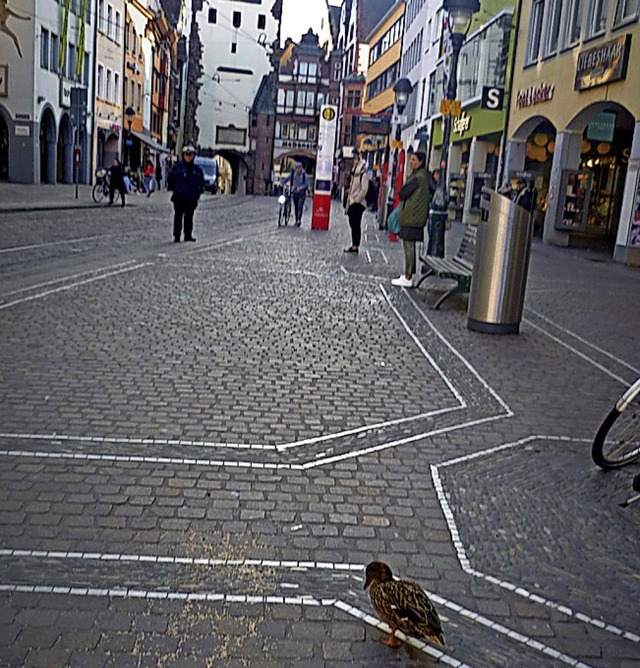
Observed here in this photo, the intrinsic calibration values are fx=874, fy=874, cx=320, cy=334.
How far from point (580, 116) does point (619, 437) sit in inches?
786

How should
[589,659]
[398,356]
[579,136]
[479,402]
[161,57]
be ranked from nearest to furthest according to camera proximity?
[589,659] → [479,402] → [398,356] → [579,136] → [161,57]

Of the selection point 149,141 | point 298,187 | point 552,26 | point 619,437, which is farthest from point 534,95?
point 149,141

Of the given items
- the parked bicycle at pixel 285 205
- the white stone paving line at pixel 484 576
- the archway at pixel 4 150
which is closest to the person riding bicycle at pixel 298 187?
the parked bicycle at pixel 285 205

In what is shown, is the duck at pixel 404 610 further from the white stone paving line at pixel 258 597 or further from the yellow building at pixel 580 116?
the yellow building at pixel 580 116

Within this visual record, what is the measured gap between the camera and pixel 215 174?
7212 centimetres

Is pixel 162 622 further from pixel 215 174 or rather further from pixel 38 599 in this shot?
pixel 215 174

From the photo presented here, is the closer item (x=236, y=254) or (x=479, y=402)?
(x=479, y=402)

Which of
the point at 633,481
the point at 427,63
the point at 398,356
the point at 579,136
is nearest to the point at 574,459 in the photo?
the point at 633,481

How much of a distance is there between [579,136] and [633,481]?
21.2 meters

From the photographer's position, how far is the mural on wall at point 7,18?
37.4m

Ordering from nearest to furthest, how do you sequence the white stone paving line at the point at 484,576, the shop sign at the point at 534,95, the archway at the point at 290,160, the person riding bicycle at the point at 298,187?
the white stone paving line at the point at 484,576 → the shop sign at the point at 534,95 → the person riding bicycle at the point at 298,187 → the archway at the point at 290,160

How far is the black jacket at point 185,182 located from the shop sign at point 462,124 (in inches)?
823

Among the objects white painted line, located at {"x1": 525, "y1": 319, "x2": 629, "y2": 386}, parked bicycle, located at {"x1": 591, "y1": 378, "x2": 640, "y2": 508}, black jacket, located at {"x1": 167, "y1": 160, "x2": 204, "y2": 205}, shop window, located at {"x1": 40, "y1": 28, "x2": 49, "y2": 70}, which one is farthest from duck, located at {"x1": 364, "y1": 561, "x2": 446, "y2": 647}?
shop window, located at {"x1": 40, "y1": 28, "x2": 49, "y2": 70}

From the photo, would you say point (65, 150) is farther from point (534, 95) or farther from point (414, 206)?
point (414, 206)
